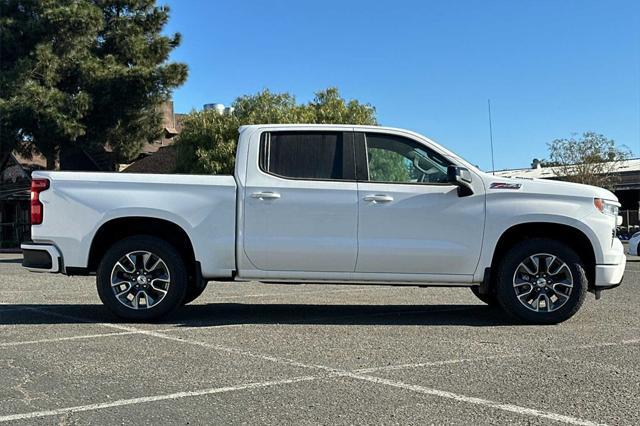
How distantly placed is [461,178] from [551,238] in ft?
4.01

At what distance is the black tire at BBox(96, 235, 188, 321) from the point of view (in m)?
6.80

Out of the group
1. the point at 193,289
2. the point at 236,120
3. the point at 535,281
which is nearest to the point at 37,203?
the point at 193,289

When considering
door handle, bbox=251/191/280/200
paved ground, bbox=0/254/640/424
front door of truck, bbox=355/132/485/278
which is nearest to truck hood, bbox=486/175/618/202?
front door of truck, bbox=355/132/485/278

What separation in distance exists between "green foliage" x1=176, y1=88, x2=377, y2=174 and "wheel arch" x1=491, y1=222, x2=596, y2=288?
19.6 m

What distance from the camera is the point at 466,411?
4008 mm

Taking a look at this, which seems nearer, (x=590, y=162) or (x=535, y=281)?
(x=535, y=281)

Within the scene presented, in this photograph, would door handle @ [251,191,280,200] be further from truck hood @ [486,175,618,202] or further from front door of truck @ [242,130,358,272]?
truck hood @ [486,175,618,202]

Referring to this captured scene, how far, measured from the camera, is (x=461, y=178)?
667 cm

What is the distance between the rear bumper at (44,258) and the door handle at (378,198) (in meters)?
3.26

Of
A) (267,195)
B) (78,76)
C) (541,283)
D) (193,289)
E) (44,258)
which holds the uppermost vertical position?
(78,76)

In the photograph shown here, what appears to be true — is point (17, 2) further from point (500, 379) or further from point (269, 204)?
point (500, 379)

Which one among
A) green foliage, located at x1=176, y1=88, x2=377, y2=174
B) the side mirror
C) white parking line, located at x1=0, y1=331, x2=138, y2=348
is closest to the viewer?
white parking line, located at x1=0, y1=331, x2=138, y2=348

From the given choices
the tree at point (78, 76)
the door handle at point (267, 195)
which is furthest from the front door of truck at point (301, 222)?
the tree at point (78, 76)

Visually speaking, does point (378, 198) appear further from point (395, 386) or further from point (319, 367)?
point (395, 386)
